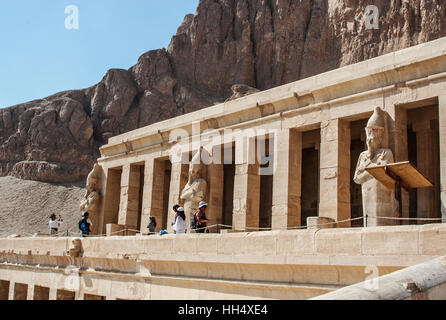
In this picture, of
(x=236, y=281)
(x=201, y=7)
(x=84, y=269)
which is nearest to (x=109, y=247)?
(x=84, y=269)

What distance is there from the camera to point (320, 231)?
26.8ft

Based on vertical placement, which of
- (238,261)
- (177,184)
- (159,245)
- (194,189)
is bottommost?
(238,261)

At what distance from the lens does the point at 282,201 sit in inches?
537

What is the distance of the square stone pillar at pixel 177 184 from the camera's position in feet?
54.9

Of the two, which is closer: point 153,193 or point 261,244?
point 261,244

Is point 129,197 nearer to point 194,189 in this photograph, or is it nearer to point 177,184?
point 177,184

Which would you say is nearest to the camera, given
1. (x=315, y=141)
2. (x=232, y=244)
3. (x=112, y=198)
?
(x=232, y=244)

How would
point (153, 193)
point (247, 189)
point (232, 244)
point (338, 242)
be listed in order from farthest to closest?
point (153, 193) < point (247, 189) < point (232, 244) < point (338, 242)

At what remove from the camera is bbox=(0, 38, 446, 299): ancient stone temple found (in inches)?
317

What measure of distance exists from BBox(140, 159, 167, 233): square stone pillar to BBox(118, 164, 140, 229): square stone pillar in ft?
3.54

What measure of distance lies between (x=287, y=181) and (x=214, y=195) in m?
2.91

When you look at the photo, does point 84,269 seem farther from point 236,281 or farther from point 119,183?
point 119,183

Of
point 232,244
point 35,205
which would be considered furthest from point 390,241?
point 35,205

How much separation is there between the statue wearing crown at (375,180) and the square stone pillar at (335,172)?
3.38 feet
